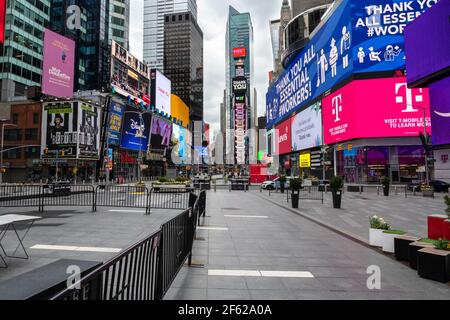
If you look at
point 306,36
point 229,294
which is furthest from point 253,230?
point 306,36

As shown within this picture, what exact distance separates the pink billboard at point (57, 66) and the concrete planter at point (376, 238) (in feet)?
118

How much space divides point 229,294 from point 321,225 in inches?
321

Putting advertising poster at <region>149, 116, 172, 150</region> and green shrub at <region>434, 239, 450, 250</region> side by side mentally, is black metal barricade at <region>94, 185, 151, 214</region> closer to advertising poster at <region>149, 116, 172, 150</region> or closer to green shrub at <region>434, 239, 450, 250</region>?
green shrub at <region>434, 239, 450, 250</region>

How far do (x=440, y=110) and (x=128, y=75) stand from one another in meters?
66.9

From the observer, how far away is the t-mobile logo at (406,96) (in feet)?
142

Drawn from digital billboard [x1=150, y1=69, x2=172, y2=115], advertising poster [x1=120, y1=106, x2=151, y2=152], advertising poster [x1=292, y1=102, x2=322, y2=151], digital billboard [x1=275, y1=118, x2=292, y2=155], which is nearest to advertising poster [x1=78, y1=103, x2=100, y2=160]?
advertising poster [x1=120, y1=106, x2=151, y2=152]

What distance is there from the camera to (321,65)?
59125 mm

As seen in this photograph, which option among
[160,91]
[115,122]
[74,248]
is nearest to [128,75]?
[115,122]

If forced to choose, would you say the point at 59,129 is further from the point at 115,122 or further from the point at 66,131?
the point at 115,122

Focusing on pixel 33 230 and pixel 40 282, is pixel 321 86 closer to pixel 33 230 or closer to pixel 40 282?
pixel 33 230

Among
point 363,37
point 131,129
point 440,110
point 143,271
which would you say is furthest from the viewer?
point 131,129

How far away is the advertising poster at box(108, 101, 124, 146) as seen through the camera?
65575 mm

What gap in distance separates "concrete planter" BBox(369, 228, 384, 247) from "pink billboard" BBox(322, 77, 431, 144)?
40.1 meters
